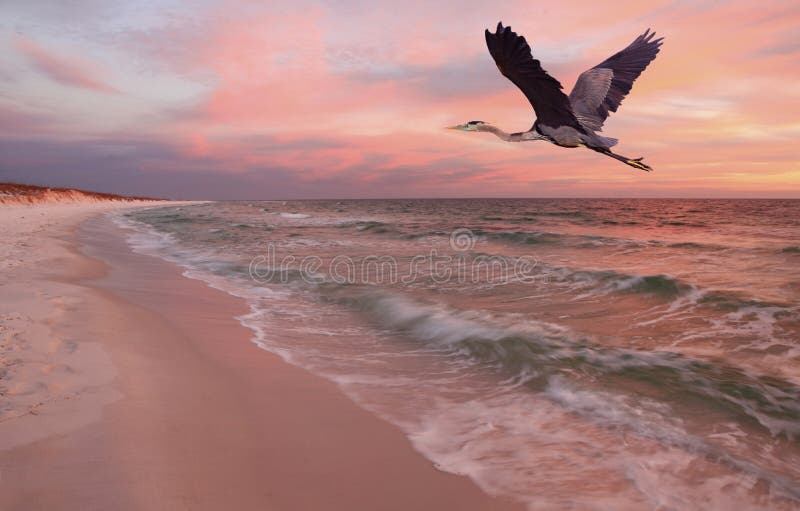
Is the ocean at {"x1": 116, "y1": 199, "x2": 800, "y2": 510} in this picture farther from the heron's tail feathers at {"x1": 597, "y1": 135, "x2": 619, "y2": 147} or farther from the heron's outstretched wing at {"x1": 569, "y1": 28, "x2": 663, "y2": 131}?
the heron's outstretched wing at {"x1": 569, "y1": 28, "x2": 663, "y2": 131}

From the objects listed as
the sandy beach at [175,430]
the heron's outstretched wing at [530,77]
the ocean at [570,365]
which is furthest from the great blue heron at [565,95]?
the sandy beach at [175,430]

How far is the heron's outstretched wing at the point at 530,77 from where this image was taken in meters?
4.04

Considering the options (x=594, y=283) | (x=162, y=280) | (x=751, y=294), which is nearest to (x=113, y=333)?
(x=162, y=280)

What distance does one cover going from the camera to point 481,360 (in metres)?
6.20

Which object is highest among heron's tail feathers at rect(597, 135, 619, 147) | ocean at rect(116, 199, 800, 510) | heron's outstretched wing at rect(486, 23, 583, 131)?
heron's outstretched wing at rect(486, 23, 583, 131)

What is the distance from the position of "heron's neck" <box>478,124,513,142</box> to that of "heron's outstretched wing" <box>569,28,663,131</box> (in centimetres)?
111

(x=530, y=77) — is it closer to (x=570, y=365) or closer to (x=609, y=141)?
(x=609, y=141)

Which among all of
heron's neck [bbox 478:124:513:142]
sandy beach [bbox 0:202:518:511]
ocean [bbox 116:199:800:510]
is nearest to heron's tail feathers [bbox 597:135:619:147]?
heron's neck [bbox 478:124:513:142]

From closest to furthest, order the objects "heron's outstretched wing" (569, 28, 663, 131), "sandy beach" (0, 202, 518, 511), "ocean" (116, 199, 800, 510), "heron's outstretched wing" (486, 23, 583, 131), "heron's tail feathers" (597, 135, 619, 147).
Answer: "sandy beach" (0, 202, 518, 511) → "ocean" (116, 199, 800, 510) → "heron's outstretched wing" (486, 23, 583, 131) → "heron's tail feathers" (597, 135, 619, 147) → "heron's outstretched wing" (569, 28, 663, 131)

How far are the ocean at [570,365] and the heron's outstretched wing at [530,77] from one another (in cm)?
284

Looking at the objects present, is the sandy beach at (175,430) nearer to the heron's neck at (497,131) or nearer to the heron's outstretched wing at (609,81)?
the heron's neck at (497,131)

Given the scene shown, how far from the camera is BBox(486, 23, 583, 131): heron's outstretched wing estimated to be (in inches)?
159

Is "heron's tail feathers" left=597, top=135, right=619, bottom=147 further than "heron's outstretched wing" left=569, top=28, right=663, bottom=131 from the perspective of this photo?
No

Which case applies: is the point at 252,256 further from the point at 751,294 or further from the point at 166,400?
the point at 751,294
